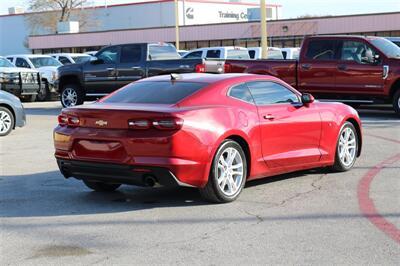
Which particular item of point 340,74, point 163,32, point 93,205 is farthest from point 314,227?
point 163,32

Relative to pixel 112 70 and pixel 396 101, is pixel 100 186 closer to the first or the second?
pixel 396 101

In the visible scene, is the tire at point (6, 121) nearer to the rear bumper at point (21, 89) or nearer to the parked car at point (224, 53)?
the rear bumper at point (21, 89)

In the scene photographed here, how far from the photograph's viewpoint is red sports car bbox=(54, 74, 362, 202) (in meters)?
6.87

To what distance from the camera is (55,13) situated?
7488 cm

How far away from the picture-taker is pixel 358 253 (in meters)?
5.43

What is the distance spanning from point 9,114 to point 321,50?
8063mm

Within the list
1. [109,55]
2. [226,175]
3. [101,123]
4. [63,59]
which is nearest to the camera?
[101,123]

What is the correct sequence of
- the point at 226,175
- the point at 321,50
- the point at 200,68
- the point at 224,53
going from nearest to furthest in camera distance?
the point at 226,175
the point at 200,68
the point at 321,50
the point at 224,53

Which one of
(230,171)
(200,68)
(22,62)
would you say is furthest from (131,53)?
(230,171)

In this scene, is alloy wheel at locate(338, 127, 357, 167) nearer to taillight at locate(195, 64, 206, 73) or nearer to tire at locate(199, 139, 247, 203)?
tire at locate(199, 139, 247, 203)

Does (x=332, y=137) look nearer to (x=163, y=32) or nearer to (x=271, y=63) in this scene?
(x=271, y=63)

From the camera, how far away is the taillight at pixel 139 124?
6.91 meters

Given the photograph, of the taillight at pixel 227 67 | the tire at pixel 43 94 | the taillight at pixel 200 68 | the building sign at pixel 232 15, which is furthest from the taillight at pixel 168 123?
the building sign at pixel 232 15

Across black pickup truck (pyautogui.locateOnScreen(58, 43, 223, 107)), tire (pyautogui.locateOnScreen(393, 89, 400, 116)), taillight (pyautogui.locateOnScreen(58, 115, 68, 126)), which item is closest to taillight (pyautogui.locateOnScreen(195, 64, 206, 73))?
black pickup truck (pyautogui.locateOnScreen(58, 43, 223, 107))
